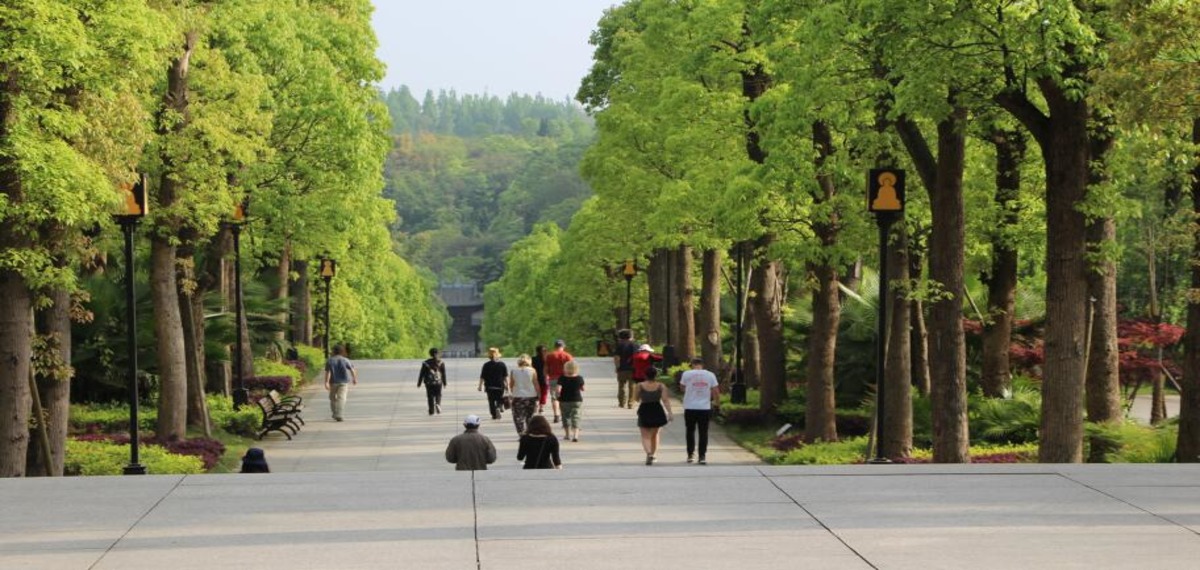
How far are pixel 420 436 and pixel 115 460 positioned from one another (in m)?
9.72

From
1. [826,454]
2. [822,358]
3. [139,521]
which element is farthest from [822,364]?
[139,521]

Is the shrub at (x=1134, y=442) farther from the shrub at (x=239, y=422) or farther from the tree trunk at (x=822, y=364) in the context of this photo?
the shrub at (x=239, y=422)

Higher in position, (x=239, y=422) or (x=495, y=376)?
(x=495, y=376)

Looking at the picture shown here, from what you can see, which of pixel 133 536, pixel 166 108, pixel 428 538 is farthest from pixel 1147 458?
pixel 166 108

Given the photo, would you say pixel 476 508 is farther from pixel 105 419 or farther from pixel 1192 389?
pixel 105 419

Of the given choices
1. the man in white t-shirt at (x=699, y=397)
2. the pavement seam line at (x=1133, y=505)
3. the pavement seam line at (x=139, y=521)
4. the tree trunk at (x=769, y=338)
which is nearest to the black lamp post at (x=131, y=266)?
the pavement seam line at (x=139, y=521)

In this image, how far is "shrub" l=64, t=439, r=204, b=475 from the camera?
2270 cm

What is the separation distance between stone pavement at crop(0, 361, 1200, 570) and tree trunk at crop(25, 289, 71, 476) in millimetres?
6729

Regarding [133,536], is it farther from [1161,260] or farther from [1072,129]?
[1161,260]

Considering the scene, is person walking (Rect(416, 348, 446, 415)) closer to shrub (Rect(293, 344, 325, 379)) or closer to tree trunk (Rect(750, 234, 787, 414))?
tree trunk (Rect(750, 234, 787, 414))

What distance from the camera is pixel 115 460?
23375mm

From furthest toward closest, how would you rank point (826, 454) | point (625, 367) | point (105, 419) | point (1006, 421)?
point (625, 367), point (105, 419), point (1006, 421), point (826, 454)

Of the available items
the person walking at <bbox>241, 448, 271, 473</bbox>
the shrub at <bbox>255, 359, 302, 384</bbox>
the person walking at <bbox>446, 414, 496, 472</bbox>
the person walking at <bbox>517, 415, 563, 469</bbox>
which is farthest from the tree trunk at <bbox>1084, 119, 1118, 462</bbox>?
the shrub at <bbox>255, 359, 302, 384</bbox>

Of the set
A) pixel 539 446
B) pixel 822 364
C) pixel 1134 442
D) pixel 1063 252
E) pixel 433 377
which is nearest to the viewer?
pixel 1063 252
